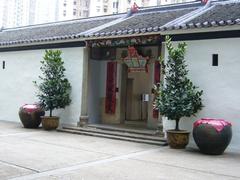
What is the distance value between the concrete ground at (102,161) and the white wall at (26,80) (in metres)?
2.54

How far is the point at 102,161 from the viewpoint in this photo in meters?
7.31

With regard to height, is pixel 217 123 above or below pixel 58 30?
below

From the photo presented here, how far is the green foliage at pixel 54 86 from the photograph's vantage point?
12.0 meters

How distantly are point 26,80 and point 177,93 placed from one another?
7.46m

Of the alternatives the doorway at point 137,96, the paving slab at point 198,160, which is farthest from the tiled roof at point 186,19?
the paving slab at point 198,160

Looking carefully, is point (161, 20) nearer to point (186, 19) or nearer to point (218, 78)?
point (186, 19)

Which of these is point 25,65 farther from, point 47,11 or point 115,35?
point 47,11

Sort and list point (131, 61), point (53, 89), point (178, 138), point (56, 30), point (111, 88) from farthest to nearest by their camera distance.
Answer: point (56, 30) < point (111, 88) < point (131, 61) < point (53, 89) < point (178, 138)

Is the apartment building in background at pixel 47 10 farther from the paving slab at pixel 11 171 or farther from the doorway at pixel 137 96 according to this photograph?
the paving slab at pixel 11 171

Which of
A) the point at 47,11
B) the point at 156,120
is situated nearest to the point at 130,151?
the point at 156,120

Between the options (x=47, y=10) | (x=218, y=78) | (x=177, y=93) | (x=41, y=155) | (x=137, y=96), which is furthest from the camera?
(x=47, y=10)

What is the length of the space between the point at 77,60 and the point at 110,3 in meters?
43.3

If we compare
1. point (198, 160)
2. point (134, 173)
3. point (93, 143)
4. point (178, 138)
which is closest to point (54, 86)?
point (93, 143)

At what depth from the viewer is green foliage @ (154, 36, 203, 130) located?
8.95 m
